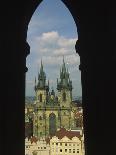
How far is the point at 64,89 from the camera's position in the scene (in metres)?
55.9

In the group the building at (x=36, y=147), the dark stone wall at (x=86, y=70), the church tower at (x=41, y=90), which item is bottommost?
the building at (x=36, y=147)

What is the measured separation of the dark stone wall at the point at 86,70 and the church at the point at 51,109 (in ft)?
172

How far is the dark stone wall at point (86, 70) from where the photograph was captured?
9.51ft

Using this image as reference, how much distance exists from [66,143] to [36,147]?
4752 mm

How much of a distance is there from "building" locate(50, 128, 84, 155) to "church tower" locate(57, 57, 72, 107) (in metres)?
14.1

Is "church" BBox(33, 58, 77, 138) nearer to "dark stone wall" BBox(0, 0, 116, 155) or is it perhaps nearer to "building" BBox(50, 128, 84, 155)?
"building" BBox(50, 128, 84, 155)

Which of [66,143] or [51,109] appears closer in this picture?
[66,143]

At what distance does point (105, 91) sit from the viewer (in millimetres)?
2965

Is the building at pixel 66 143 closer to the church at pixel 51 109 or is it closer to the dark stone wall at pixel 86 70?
the church at pixel 51 109

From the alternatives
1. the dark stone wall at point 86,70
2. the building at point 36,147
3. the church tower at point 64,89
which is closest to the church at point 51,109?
the church tower at point 64,89

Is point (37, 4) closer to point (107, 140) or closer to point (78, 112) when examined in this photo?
point (107, 140)

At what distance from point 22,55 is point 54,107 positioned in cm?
5380

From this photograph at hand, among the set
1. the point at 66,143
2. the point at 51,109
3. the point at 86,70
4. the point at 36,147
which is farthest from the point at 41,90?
the point at 86,70

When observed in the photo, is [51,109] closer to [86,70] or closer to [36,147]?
[36,147]
